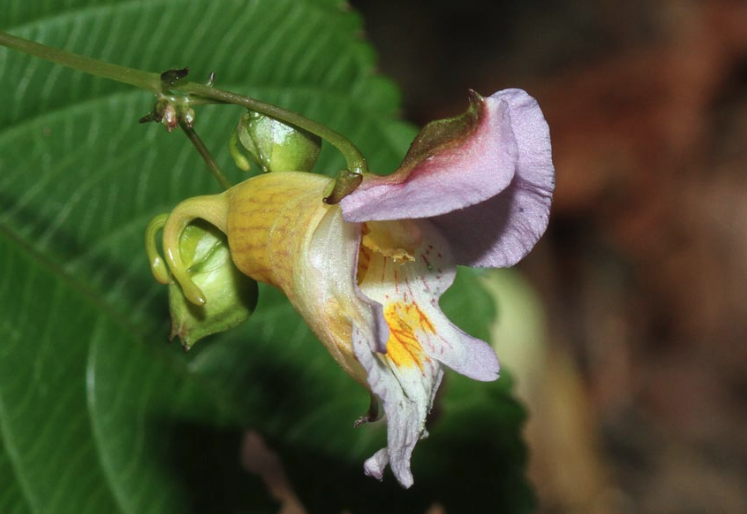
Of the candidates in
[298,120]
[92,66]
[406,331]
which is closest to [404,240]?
[406,331]

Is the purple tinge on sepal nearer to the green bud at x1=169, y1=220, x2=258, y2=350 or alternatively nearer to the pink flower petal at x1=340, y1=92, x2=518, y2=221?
the pink flower petal at x1=340, y1=92, x2=518, y2=221

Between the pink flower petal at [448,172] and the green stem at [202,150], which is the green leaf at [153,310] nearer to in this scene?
the green stem at [202,150]

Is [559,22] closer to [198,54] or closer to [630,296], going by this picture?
[630,296]

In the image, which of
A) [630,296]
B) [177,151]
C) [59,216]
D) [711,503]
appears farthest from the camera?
[630,296]

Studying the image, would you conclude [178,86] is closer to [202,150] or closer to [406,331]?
[202,150]

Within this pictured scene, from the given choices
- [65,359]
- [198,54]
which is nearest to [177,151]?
[198,54]
